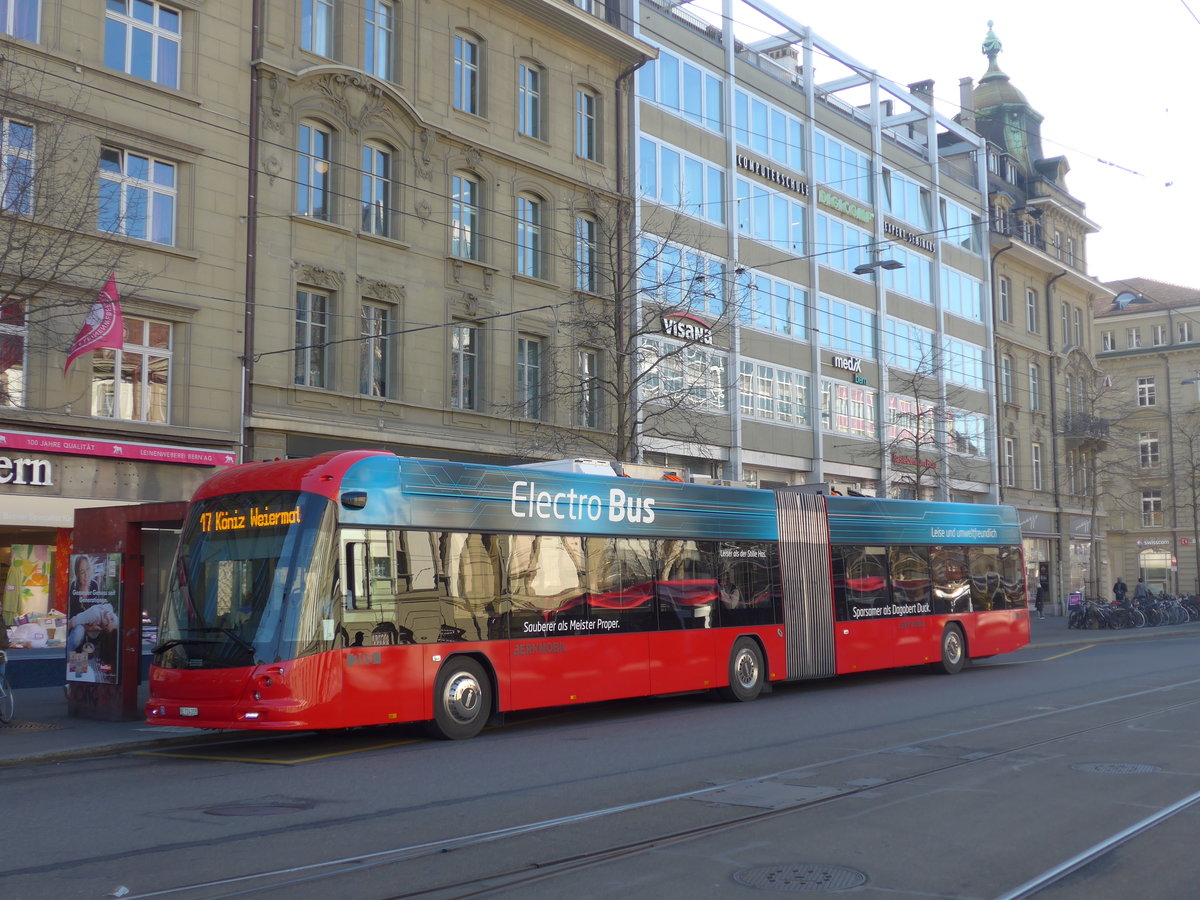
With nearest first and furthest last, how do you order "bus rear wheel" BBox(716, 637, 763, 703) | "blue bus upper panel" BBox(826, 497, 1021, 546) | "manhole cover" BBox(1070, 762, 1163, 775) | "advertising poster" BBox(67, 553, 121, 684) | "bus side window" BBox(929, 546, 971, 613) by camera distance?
"manhole cover" BBox(1070, 762, 1163, 775) → "advertising poster" BBox(67, 553, 121, 684) → "bus rear wheel" BBox(716, 637, 763, 703) → "blue bus upper panel" BBox(826, 497, 1021, 546) → "bus side window" BBox(929, 546, 971, 613)

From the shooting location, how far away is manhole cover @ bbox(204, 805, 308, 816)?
949 cm

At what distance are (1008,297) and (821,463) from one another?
19.4 m

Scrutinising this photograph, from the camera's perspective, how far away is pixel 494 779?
1101 centimetres

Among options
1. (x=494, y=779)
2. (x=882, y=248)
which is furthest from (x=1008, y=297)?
(x=494, y=779)

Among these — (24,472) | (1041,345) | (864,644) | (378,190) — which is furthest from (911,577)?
(1041,345)

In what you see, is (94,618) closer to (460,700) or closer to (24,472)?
(24,472)

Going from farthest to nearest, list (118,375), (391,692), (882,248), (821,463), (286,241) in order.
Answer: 1. (882,248)
2. (821,463)
3. (286,241)
4. (118,375)
5. (391,692)

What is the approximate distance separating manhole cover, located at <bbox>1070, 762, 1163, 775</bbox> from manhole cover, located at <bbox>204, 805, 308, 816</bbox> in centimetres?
680

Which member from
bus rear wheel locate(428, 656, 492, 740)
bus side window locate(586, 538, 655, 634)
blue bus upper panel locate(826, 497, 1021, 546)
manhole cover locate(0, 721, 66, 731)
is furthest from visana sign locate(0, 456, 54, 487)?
blue bus upper panel locate(826, 497, 1021, 546)

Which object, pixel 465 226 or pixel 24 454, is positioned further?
pixel 465 226

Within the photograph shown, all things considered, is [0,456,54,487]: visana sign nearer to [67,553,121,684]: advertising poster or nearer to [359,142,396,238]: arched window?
[67,553,121,684]: advertising poster

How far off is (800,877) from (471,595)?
25.9 feet

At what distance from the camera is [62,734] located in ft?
48.6

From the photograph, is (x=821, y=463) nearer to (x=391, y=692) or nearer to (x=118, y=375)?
(x=118, y=375)
